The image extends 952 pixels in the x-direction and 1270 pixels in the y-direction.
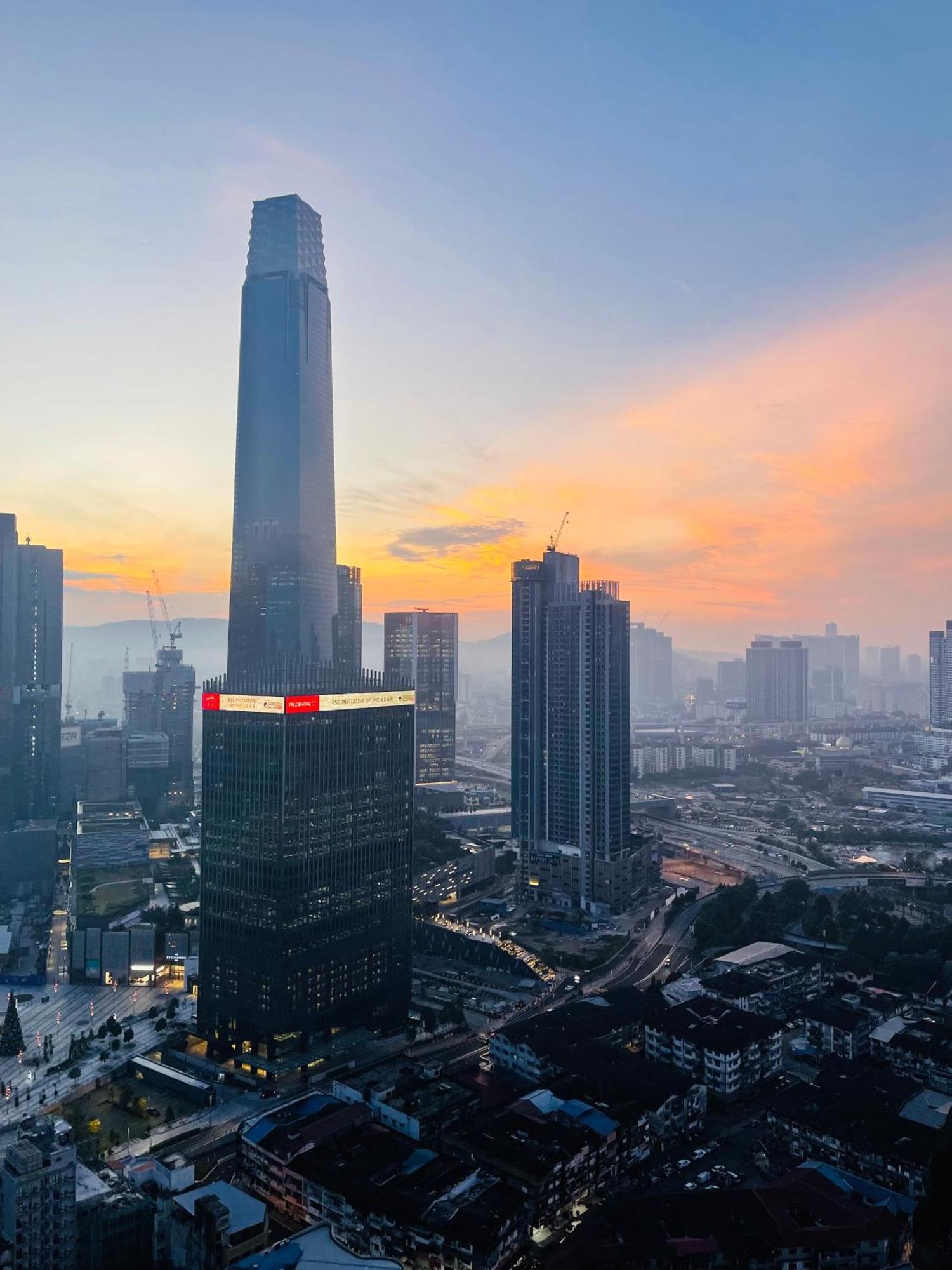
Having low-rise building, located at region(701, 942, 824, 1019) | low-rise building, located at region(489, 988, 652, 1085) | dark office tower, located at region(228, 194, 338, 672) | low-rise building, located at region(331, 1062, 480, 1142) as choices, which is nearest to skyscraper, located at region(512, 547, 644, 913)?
low-rise building, located at region(701, 942, 824, 1019)

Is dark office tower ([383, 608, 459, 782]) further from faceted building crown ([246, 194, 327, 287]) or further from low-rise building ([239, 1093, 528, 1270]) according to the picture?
low-rise building ([239, 1093, 528, 1270])

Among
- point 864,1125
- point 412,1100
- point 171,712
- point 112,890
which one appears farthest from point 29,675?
point 864,1125

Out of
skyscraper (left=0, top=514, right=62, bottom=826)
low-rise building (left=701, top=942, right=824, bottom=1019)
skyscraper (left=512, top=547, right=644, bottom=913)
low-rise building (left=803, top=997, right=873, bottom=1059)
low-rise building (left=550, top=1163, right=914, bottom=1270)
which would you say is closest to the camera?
low-rise building (left=550, top=1163, right=914, bottom=1270)

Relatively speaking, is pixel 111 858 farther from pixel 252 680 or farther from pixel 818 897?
pixel 818 897

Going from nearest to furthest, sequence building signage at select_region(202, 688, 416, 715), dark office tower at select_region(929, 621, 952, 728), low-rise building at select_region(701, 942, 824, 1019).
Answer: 1. building signage at select_region(202, 688, 416, 715)
2. low-rise building at select_region(701, 942, 824, 1019)
3. dark office tower at select_region(929, 621, 952, 728)

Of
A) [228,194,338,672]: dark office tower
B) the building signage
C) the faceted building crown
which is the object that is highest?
the faceted building crown

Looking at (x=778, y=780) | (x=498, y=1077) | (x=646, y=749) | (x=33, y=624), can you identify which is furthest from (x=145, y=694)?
(x=498, y=1077)
